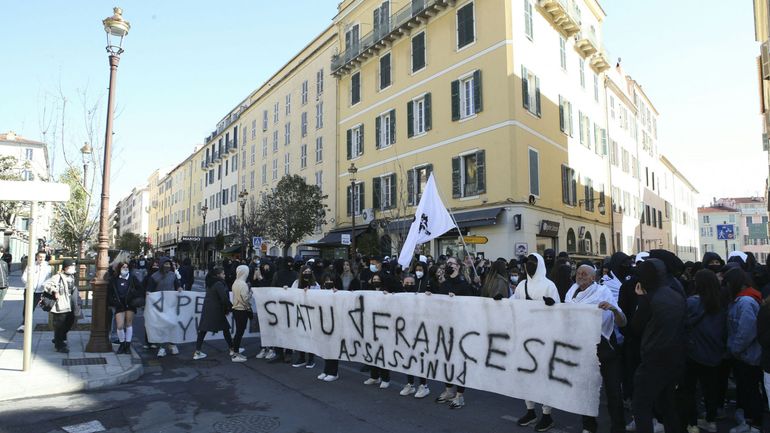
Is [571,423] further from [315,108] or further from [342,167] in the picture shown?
[315,108]

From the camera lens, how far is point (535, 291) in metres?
5.81

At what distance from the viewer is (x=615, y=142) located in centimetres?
3603

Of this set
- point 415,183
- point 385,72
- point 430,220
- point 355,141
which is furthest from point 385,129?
point 430,220

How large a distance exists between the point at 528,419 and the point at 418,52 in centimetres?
2395

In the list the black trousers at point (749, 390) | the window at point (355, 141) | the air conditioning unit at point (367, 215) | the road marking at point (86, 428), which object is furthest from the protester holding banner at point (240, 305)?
the window at point (355, 141)

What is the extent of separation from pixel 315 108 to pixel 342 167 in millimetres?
6114

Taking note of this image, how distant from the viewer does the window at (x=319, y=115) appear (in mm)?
36434

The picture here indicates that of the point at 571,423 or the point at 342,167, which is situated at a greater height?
the point at 342,167

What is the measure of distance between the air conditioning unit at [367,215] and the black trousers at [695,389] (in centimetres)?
2460

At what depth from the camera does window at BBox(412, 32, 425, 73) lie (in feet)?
88.6

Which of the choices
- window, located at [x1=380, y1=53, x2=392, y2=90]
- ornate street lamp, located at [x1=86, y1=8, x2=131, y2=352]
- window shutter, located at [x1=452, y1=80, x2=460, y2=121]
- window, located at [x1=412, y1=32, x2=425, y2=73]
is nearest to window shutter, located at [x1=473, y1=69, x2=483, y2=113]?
window shutter, located at [x1=452, y1=80, x2=460, y2=121]

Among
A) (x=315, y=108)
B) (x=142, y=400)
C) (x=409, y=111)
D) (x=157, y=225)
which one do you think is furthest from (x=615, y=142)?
(x=157, y=225)

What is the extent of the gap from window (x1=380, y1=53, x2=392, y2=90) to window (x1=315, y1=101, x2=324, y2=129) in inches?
290

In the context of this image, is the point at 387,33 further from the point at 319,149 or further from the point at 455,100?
the point at 319,149
